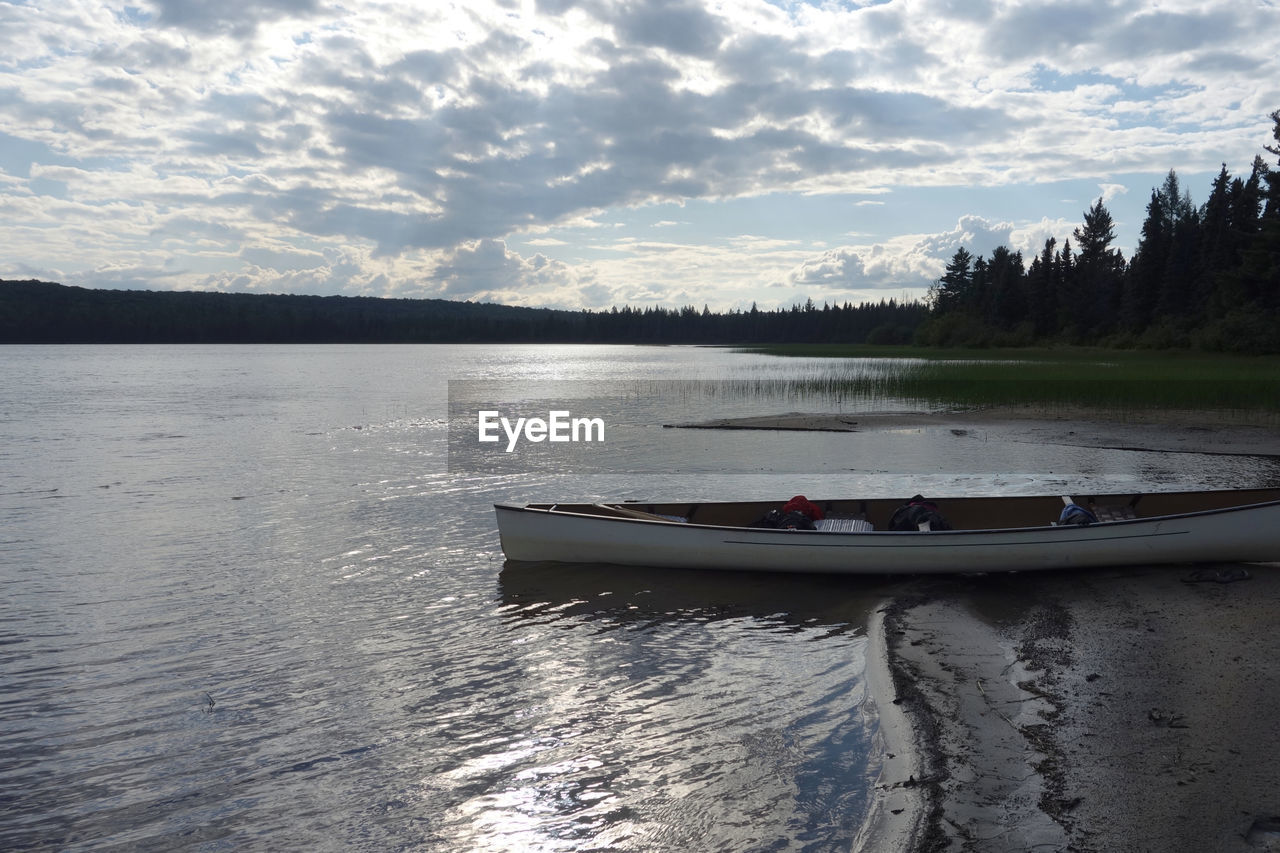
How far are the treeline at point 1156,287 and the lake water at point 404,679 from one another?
44185mm

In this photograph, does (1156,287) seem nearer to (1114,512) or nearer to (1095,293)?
(1095,293)

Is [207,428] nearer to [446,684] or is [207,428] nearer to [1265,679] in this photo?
[446,684]

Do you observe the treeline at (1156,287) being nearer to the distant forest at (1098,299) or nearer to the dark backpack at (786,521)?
the distant forest at (1098,299)

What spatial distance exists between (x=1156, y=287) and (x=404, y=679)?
8224 centimetres

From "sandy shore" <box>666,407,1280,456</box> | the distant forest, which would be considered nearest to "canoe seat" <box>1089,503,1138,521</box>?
"sandy shore" <box>666,407,1280,456</box>

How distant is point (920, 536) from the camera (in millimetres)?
11227

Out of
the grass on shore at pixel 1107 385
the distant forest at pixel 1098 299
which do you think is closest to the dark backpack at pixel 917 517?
the grass on shore at pixel 1107 385

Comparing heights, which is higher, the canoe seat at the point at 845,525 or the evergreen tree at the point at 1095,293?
the evergreen tree at the point at 1095,293

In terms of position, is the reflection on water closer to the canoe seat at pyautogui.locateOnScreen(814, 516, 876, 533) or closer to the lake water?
the lake water

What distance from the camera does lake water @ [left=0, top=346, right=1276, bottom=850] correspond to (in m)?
6.12

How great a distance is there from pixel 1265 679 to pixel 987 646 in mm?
2358

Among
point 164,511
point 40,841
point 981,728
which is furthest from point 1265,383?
point 40,841

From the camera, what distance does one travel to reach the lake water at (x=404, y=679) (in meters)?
6.12

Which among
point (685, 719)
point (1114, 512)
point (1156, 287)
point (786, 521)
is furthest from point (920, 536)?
point (1156, 287)
